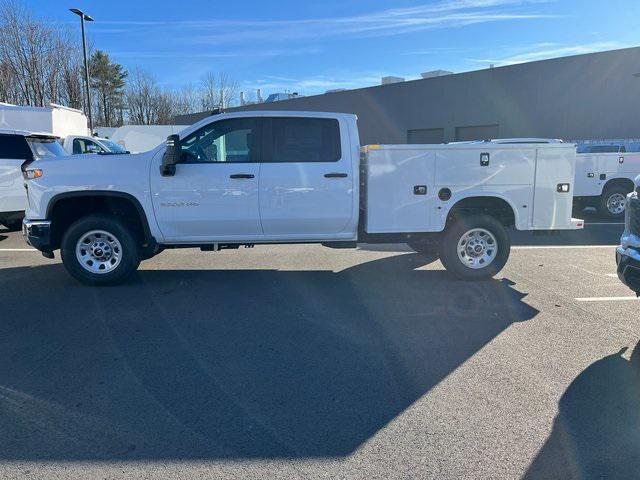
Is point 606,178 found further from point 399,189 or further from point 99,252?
point 99,252

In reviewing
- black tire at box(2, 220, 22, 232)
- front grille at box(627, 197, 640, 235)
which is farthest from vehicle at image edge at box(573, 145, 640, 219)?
black tire at box(2, 220, 22, 232)

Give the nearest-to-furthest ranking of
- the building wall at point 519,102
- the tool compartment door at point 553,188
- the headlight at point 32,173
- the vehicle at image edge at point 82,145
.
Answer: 1. the headlight at point 32,173
2. the tool compartment door at point 553,188
3. the vehicle at image edge at point 82,145
4. the building wall at point 519,102

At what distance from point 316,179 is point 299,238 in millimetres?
810

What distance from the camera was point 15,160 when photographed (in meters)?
9.46

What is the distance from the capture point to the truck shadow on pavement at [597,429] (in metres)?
2.81

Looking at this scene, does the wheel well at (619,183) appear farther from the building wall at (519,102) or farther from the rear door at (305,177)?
the building wall at (519,102)

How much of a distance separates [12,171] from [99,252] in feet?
14.4

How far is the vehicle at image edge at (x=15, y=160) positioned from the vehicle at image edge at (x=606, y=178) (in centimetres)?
1196

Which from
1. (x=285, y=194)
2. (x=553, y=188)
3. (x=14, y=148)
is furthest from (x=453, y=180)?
(x=14, y=148)

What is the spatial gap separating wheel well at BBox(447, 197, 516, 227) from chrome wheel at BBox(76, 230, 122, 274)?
14.3ft

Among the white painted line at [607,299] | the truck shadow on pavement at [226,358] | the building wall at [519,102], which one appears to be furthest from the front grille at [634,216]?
the building wall at [519,102]

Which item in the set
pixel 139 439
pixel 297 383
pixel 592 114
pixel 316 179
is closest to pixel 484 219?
pixel 316 179

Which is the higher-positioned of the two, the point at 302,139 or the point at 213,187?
the point at 302,139

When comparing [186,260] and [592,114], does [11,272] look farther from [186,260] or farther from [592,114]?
[592,114]
